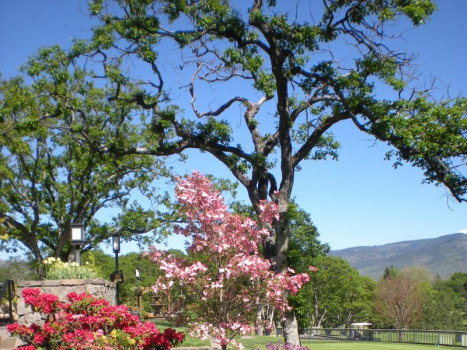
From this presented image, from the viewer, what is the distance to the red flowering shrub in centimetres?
766

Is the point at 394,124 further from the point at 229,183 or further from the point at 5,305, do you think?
the point at 229,183

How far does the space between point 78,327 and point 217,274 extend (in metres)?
2.27

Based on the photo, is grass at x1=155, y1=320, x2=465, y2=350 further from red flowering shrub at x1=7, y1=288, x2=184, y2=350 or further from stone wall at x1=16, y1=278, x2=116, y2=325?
red flowering shrub at x1=7, y1=288, x2=184, y2=350

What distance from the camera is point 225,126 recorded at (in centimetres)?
1148

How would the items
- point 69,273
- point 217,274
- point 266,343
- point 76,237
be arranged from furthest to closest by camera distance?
point 266,343, point 76,237, point 69,273, point 217,274

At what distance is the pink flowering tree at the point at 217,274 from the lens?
7.79 m

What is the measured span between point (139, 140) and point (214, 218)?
1389cm

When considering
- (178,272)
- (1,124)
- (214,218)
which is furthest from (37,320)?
(1,124)

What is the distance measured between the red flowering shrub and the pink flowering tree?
903 millimetres

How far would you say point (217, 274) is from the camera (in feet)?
26.2

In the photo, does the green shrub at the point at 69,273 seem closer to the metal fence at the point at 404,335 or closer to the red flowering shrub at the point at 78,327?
the red flowering shrub at the point at 78,327

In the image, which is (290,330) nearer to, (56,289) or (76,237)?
(56,289)

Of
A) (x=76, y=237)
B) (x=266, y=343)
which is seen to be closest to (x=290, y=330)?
(x=266, y=343)

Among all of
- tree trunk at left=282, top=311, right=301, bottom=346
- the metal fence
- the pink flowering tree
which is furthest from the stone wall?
the metal fence
